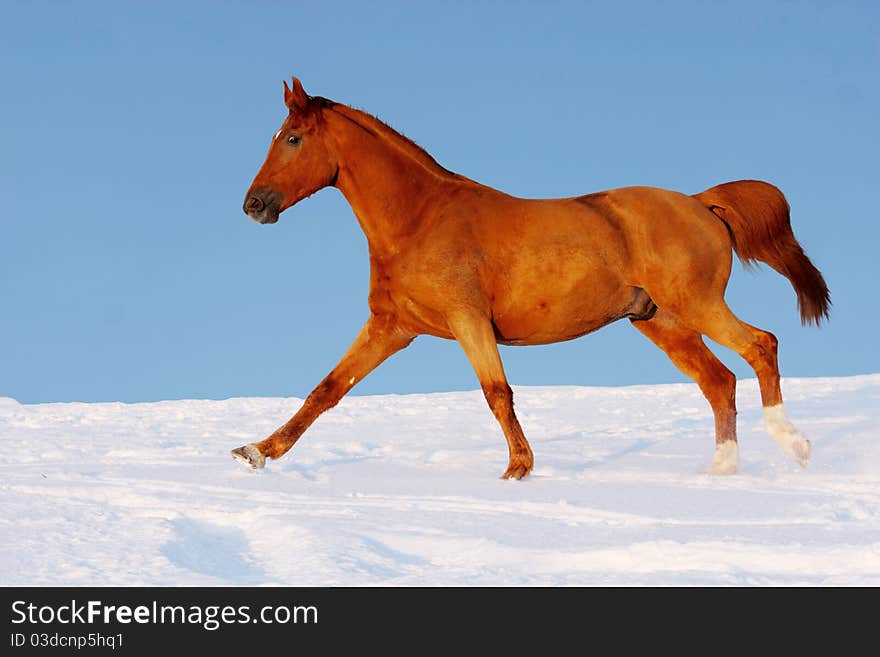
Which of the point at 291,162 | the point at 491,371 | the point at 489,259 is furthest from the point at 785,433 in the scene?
the point at 291,162

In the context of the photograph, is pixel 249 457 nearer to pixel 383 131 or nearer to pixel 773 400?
pixel 383 131

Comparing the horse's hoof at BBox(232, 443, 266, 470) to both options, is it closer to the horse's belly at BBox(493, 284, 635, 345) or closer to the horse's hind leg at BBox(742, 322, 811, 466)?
the horse's belly at BBox(493, 284, 635, 345)

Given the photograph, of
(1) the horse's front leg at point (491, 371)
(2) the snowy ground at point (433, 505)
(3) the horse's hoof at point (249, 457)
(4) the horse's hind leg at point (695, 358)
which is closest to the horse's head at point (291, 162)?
(1) the horse's front leg at point (491, 371)

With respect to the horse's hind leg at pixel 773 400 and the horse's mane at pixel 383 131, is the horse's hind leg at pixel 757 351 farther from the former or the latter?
the horse's mane at pixel 383 131

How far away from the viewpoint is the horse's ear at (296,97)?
6.82 meters

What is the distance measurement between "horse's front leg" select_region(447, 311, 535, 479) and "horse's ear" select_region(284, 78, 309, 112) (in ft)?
5.58

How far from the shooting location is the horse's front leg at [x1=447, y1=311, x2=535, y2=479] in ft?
21.4

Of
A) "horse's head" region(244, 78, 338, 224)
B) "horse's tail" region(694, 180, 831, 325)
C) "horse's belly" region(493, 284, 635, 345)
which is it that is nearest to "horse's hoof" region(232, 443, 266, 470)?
"horse's head" region(244, 78, 338, 224)

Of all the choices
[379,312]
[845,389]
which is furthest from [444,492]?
[845,389]

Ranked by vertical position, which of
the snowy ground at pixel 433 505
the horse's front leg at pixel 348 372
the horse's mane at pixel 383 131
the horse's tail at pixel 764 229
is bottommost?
the snowy ground at pixel 433 505

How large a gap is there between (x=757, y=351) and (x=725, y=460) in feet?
2.58

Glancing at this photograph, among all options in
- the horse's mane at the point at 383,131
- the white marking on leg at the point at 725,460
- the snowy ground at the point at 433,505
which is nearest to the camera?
the snowy ground at the point at 433,505

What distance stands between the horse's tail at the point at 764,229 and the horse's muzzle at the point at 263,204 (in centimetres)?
300

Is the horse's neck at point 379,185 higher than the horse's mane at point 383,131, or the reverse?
the horse's mane at point 383,131
